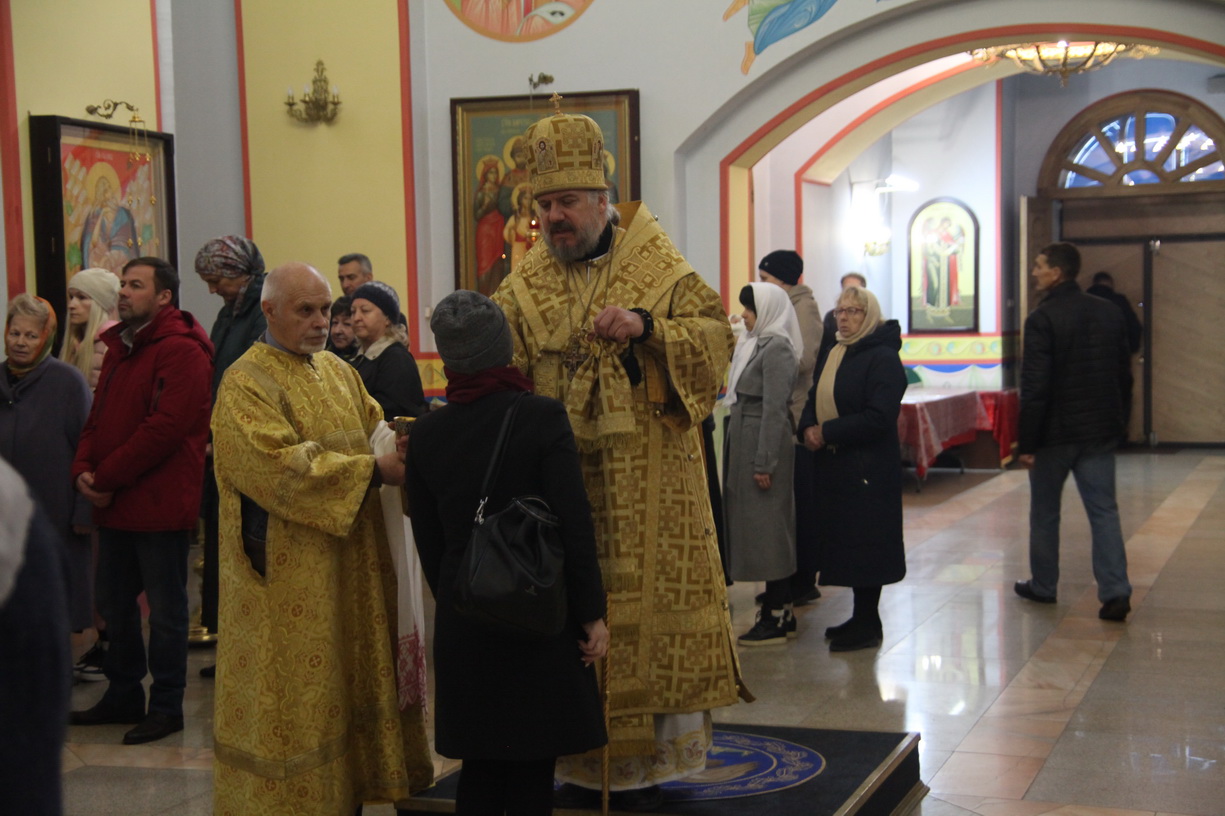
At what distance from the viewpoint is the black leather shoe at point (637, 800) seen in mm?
3527

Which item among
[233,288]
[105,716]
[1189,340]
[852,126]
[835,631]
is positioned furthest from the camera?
[1189,340]

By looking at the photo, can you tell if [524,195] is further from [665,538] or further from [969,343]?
[969,343]

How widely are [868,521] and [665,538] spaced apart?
248 centimetres

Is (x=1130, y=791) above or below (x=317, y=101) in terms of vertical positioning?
below

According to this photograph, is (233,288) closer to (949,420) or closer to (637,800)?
(637,800)

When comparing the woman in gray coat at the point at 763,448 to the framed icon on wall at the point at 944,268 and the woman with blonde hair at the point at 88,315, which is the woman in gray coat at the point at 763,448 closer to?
the woman with blonde hair at the point at 88,315

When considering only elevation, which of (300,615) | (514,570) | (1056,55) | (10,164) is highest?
(1056,55)

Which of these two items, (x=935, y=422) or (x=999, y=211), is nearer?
(x=935, y=422)

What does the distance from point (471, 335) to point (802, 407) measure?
169 inches

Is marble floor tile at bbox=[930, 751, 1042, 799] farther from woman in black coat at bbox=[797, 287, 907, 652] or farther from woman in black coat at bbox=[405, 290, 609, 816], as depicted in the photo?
woman in black coat at bbox=[405, 290, 609, 816]

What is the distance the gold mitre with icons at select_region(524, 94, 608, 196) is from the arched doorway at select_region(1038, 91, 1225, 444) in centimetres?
1294

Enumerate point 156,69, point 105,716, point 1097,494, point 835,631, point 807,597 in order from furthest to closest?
point 156,69, point 807,597, point 1097,494, point 835,631, point 105,716

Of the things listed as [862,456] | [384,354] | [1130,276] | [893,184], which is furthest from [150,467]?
[1130,276]

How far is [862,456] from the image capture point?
19.2 ft
